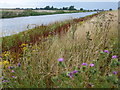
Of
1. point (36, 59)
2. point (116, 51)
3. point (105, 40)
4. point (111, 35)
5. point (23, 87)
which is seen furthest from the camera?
point (111, 35)

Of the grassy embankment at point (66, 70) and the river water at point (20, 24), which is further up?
the grassy embankment at point (66, 70)

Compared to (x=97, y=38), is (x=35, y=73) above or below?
below

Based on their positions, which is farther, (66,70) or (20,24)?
(20,24)

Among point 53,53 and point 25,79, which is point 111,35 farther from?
point 25,79

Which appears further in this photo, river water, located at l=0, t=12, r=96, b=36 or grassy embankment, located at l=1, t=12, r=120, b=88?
river water, located at l=0, t=12, r=96, b=36

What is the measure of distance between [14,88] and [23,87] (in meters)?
0.14

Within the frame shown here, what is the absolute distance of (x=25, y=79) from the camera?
3.01 metres

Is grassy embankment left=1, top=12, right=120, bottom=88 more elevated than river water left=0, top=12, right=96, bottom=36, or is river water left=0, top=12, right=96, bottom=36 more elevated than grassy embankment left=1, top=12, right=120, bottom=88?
grassy embankment left=1, top=12, right=120, bottom=88

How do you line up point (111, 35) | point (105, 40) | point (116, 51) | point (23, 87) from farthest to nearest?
1. point (111, 35)
2. point (105, 40)
3. point (116, 51)
4. point (23, 87)

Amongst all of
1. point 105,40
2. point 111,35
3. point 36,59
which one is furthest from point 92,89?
point 111,35

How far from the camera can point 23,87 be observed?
2.94m

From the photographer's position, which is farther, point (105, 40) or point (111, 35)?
point (111, 35)

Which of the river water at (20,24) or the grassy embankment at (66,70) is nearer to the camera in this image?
the grassy embankment at (66,70)

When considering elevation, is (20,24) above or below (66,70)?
below
